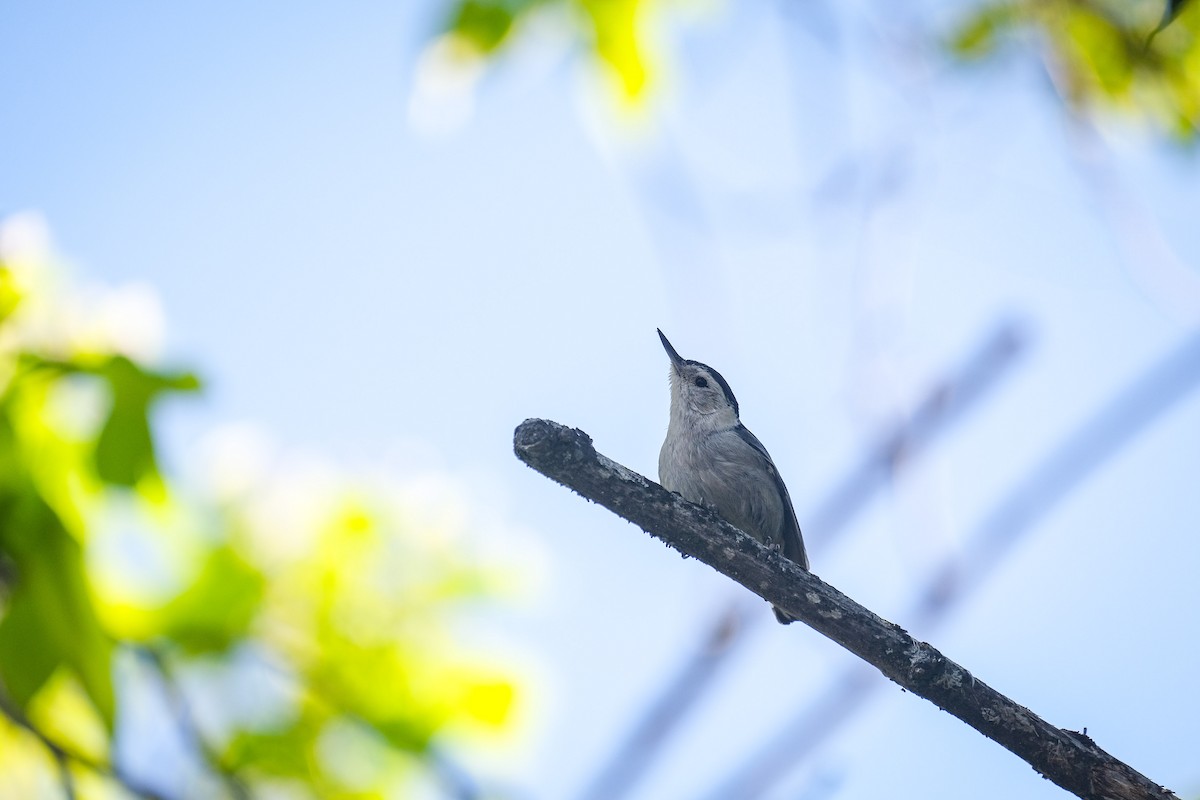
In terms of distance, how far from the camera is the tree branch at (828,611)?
3264 mm

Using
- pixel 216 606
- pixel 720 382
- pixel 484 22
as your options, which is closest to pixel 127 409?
pixel 216 606

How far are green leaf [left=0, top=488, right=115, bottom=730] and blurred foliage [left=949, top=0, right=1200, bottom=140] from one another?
445 cm

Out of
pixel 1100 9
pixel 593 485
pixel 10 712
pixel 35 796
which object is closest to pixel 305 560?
pixel 593 485

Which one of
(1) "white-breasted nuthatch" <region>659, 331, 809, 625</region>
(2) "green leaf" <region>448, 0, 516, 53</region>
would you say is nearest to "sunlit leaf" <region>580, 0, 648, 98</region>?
(2) "green leaf" <region>448, 0, 516, 53</region>

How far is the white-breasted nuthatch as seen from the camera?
6512 mm

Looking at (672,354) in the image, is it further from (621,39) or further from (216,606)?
(216,606)

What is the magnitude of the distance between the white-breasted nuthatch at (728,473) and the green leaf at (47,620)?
4.87 m

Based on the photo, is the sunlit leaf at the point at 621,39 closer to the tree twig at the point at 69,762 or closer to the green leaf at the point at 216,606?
the green leaf at the point at 216,606

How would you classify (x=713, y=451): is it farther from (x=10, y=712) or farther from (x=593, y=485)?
(x=10, y=712)

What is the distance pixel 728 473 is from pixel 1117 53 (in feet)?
10.0

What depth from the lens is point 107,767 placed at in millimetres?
1409

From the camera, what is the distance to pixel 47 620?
1.47m

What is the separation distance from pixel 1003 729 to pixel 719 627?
1.72 meters

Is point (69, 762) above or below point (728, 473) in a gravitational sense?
below
